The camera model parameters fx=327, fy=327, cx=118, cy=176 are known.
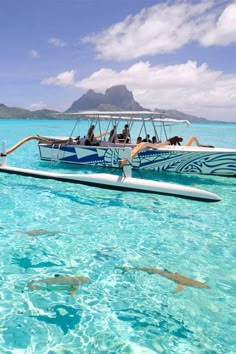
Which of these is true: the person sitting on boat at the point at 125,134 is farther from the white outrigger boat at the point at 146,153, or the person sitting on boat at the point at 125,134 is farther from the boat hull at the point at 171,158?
the boat hull at the point at 171,158

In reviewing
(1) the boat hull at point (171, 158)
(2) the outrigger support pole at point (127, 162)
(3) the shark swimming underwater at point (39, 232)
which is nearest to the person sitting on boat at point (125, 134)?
(1) the boat hull at point (171, 158)

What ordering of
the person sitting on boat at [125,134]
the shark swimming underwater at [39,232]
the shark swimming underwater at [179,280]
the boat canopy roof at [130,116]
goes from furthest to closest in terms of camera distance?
the person sitting on boat at [125,134] → the boat canopy roof at [130,116] → the shark swimming underwater at [39,232] → the shark swimming underwater at [179,280]

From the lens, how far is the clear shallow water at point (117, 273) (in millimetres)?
3709

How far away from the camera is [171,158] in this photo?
13.2 metres

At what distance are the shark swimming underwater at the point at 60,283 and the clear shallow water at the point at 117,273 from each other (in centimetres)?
9

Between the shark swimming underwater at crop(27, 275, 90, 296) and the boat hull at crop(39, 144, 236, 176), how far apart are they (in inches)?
289

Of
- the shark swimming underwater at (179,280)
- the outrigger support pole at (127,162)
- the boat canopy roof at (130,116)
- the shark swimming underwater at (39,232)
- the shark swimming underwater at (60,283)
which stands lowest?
the shark swimming underwater at (60,283)

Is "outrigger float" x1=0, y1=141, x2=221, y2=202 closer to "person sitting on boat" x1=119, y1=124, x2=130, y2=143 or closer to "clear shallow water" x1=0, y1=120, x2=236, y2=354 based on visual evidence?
"clear shallow water" x1=0, y1=120, x2=236, y2=354

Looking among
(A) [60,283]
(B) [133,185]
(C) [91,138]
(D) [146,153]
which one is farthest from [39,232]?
(C) [91,138]

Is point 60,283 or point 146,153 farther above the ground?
point 146,153

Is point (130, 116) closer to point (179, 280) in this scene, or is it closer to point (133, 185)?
point (133, 185)

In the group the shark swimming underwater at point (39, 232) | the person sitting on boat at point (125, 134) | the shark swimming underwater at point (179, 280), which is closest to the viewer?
the shark swimming underwater at point (179, 280)

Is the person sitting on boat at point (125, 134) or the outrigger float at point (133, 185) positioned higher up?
the person sitting on boat at point (125, 134)

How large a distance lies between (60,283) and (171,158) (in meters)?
9.30
